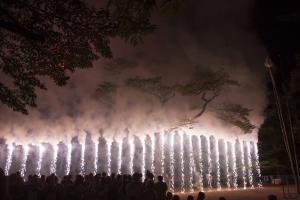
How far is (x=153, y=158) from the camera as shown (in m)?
24.2

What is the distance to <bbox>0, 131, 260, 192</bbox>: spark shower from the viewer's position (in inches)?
907

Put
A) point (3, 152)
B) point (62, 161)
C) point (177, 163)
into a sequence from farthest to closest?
point (62, 161)
point (177, 163)
point (3, 152)

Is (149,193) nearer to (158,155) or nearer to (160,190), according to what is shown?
(160,190)

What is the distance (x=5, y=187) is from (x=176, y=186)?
58.5 feet

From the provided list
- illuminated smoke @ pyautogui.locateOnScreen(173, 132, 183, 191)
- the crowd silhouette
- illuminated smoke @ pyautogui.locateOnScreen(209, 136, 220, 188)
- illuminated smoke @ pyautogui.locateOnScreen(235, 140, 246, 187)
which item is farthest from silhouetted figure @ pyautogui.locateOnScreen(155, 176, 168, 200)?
illuminated smoke @ pyautogui.locateOnScreen(235, 140, 246, 187)

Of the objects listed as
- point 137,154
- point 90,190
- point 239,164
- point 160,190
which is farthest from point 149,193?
point 239,164

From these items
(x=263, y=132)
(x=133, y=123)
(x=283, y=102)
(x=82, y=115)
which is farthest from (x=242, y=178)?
(x=82, y=115)

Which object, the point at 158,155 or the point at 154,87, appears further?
the point at 154,87

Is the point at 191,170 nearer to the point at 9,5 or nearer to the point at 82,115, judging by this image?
the point at 82,115

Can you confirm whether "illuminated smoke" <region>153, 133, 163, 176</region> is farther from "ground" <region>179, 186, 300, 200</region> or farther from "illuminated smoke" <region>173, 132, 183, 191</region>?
"ground" <region>179, 186, 300, 200</region>

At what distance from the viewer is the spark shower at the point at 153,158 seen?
23047mm

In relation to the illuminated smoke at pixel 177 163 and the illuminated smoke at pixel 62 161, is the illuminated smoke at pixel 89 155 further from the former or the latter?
the illuminated smoke at pixel 177 163

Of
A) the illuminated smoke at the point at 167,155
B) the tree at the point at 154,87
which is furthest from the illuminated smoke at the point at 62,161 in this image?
the tree at the point at 154,87

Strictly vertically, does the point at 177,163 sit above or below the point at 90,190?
above
